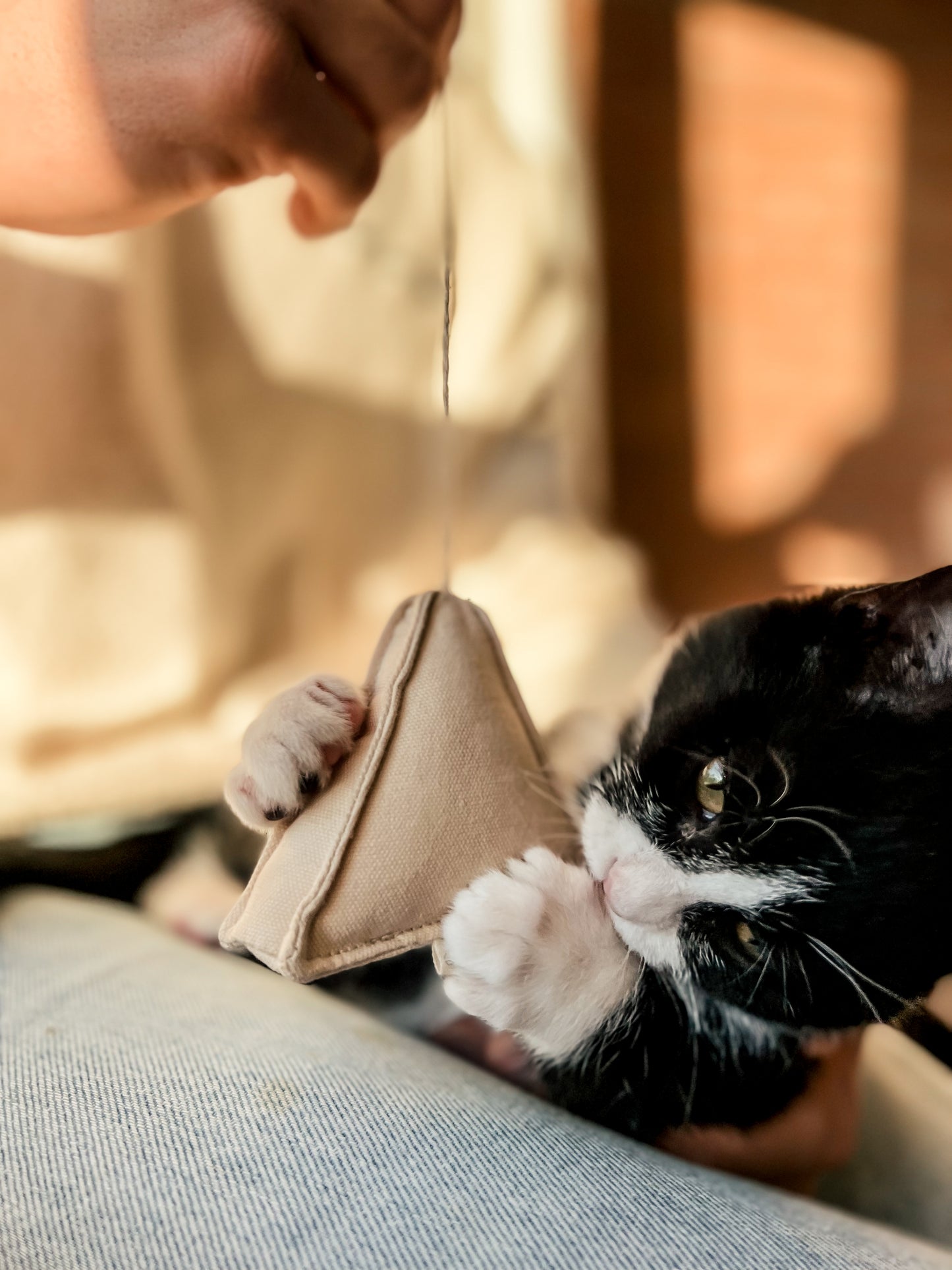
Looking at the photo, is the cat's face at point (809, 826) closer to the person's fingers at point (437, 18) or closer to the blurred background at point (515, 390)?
the blurred background at point (515, 390)

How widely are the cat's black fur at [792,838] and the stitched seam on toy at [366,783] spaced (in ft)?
0.82

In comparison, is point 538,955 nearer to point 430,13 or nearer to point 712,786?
point 712,786

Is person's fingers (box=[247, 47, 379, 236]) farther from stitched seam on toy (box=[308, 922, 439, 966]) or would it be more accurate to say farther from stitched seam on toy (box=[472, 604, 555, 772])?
stitched seam on toy (box=[308, 922, 439, 966])

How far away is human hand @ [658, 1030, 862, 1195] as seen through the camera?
783 mm

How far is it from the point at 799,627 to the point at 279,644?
2.85ft

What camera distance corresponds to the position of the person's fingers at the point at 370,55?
0.63 meters

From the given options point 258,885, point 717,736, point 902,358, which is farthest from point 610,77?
point 258,885

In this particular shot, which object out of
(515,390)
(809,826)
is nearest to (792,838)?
(809,826)

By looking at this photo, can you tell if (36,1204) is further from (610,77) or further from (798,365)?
(610,77)

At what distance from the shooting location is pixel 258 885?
1.79 feet

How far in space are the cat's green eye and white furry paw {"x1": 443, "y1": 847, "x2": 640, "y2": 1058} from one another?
11 centimetres

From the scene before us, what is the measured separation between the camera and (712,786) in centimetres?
70

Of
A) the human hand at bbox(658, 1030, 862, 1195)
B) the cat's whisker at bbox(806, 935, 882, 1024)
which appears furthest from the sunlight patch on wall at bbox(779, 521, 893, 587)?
the cat's whisker at bbox(806, 935, 882, 1024)

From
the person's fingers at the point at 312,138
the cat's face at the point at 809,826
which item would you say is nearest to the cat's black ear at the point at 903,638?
the cat's face at the point at 809,826
